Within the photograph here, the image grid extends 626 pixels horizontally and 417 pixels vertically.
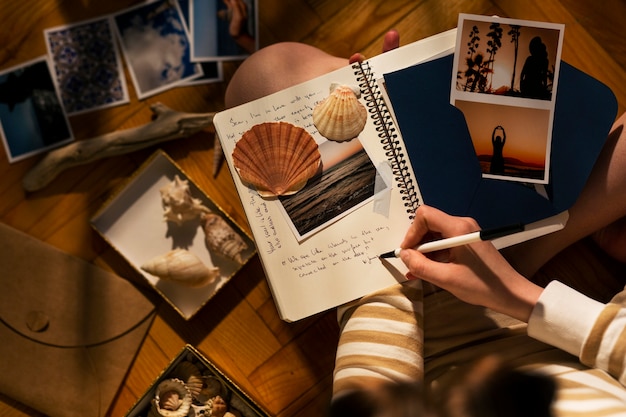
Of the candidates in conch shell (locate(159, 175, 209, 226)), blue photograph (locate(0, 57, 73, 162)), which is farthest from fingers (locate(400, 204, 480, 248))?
blue photograph (locate(0, 57, 73, 162))

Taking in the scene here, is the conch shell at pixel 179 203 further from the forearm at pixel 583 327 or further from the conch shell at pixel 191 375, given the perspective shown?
the forearm at pixel 583 327

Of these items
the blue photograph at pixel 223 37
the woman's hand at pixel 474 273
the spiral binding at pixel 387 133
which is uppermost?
the blue photograph at pixel 223 37

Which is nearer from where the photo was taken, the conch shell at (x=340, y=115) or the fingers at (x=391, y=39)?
the conch shell at (x=340, y=115)

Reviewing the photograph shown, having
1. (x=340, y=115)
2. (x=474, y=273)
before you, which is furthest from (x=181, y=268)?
(x=474, y=273)

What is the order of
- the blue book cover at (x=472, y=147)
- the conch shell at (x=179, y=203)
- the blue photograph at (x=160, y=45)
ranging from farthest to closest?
the blue photograph at (x=160, y=45) → the conch shell at (x=179, y=203) → the blue book cover at (x=472, y=147)

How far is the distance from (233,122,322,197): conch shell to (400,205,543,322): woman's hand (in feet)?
0.66

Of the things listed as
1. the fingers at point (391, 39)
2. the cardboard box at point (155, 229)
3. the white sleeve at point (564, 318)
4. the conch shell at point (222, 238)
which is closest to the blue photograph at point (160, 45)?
the cardboard box at point (155, 229)

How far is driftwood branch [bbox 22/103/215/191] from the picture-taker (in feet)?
3.57

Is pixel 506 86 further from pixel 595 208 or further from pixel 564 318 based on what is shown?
pixel 564 318

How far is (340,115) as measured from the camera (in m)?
0.80

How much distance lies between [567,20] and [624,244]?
1.59ft

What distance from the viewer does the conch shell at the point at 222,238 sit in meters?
1.03

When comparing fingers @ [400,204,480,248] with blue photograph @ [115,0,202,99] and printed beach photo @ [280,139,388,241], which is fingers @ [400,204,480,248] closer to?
printed beach photo @ [280,139,388,241]

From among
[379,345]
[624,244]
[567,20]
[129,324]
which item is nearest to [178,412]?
[129,324]
